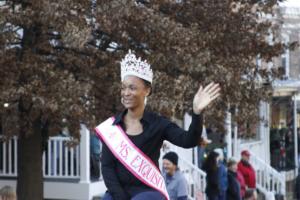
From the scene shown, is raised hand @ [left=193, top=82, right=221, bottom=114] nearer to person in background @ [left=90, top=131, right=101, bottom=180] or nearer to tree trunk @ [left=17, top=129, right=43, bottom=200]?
tree trunk @ [left=17, top=129, right=43, bottom=200]

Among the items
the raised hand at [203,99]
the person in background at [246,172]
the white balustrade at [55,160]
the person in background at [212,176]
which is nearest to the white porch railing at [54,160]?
the white balustrade at [55,160]

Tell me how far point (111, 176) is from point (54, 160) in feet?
35.2

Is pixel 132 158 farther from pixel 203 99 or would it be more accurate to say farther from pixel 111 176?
pixel 203 99

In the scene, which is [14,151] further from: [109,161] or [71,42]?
[109,161]

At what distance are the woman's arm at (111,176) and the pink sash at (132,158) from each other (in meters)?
0.06

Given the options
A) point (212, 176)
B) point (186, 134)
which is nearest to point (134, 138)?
Result: point (186, 134)

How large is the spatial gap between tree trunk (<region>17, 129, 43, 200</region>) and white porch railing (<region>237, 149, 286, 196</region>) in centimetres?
1038

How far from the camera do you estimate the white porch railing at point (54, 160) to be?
16.5 metres

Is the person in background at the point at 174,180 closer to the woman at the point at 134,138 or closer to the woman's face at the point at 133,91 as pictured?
the woman at the point at 134,138

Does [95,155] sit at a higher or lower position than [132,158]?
lower

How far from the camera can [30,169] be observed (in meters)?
12.5

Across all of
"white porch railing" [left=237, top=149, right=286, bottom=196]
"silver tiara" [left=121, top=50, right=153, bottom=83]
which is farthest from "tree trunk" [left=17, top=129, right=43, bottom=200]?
"white porch railing" [left=237, top=149, right=286, bottom=196]

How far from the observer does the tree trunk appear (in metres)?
12.4

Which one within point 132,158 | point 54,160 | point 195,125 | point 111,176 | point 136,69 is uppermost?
point 136,69
